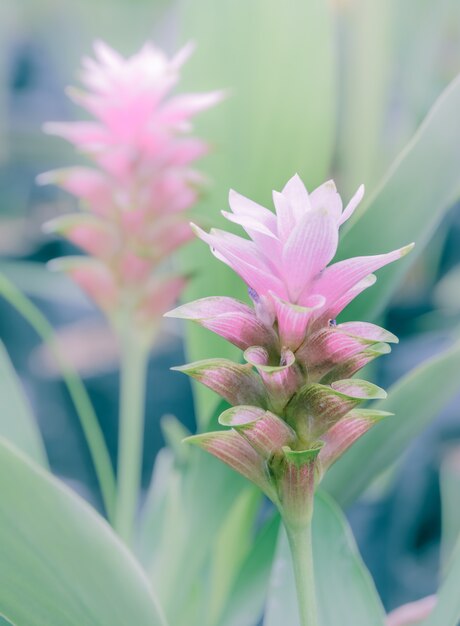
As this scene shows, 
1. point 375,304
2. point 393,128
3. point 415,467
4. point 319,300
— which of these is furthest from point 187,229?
point 393,128

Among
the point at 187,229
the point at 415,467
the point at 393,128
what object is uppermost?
the point at 393,128

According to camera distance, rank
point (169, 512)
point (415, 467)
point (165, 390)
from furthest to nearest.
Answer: point (165, 390) → point (415, 467) → point (169, 512)

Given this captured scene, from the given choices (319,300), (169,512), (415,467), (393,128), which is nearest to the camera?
(319,300)

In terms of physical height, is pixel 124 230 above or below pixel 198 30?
below

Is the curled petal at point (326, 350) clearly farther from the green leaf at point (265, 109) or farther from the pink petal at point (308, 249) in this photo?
the green leaf at point (265, 109)

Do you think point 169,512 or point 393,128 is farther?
point 393,128

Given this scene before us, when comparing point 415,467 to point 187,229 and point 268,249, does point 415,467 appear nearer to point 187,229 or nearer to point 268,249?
point 187,229

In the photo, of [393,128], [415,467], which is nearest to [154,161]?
[415,467]

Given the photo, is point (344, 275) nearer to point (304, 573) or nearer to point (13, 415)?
point (304, 573)

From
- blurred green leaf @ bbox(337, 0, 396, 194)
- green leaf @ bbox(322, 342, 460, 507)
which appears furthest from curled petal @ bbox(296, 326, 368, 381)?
blurred green leaf @ bbox(337, 0, 396, 194)
